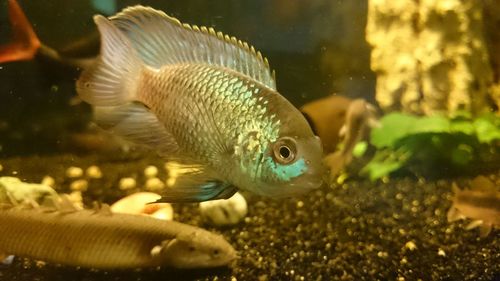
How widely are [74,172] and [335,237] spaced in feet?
7.10

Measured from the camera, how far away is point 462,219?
3.40 metres

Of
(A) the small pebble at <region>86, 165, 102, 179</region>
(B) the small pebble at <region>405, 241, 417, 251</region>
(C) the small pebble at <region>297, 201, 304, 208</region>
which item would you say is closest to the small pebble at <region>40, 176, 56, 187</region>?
(A) the small pebble at <region>86, 165, 102, 179</region>

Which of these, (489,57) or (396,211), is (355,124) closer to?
(396,211)

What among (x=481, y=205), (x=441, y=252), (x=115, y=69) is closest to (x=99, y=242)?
(x=115, y=69)

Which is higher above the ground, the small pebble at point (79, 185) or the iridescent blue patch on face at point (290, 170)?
the iridescent blue patch on face at point (290, 170)

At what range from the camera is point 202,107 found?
1665 mm

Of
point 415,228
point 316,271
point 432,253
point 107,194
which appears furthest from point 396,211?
point 107,194

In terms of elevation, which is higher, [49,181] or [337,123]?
[337,123]

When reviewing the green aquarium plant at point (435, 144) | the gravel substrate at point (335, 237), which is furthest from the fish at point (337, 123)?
the green aquarium plant at point (435, 144)

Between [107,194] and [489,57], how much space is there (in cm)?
330

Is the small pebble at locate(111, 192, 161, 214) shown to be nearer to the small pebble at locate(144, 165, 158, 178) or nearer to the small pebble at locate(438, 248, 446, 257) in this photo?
the small pebble at locate(144, 165, 158, 178)

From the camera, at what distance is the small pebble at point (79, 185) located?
3742 mm

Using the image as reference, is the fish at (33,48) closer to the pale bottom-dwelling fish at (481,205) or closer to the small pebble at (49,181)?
the small pebble at (49,181)

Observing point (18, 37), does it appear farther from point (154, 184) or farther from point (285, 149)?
point (285, 149)
